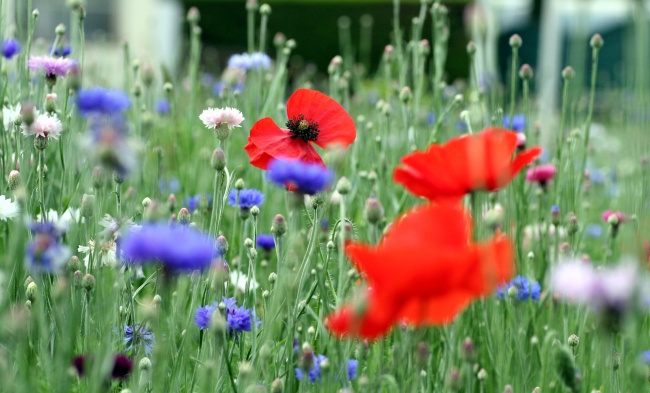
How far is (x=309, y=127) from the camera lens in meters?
1.22

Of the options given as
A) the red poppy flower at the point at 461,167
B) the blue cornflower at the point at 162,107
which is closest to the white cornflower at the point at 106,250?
the red poppy flower at the point at 461,167

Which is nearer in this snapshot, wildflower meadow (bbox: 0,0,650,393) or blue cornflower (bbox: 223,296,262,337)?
wildflower meadow (bbox: 0,0,650,393)

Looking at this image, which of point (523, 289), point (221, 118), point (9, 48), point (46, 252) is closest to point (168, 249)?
point (46, 252)

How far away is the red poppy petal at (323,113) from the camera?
3.96ft

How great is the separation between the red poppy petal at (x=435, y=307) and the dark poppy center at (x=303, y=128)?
0.55m

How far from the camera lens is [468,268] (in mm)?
682

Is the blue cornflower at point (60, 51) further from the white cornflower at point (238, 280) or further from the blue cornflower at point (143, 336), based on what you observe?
the blue cornflower at point (143, 336)

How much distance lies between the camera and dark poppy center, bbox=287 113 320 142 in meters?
1.22

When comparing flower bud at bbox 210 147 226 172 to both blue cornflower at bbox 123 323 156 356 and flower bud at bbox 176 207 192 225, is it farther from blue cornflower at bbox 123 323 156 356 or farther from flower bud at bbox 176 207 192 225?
blue cornflower at bbox 123 323 156 356

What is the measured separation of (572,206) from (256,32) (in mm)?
7590

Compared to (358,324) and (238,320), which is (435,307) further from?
(238,320)

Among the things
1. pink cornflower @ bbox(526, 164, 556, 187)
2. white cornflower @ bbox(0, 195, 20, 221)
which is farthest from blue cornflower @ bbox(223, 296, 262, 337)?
pink cornflower @ bbox(526, 164, 556, 187)

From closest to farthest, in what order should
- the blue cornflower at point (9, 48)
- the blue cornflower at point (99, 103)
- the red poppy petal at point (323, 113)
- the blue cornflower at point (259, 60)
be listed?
the blue cornflower at point (99, 103), the red poppy petal at point (323, 113), the blue cornflower at point (9, 48), the blue cornflower at point (259, 60)

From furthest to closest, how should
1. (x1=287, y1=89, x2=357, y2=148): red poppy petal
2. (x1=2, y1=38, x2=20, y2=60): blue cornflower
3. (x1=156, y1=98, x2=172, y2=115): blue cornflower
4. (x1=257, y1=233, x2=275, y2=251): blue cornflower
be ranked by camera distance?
(x1=156, y1=98, x2=172, y2=115): blue cornflower < (x1=2, y1=38, x2=20, y2=60): blue cornflower < (x1=257, y1=233, x2=275, y2=251): blue cornflower < (x1=287, y1=89, x2=357, y2=148): red poppy petal
